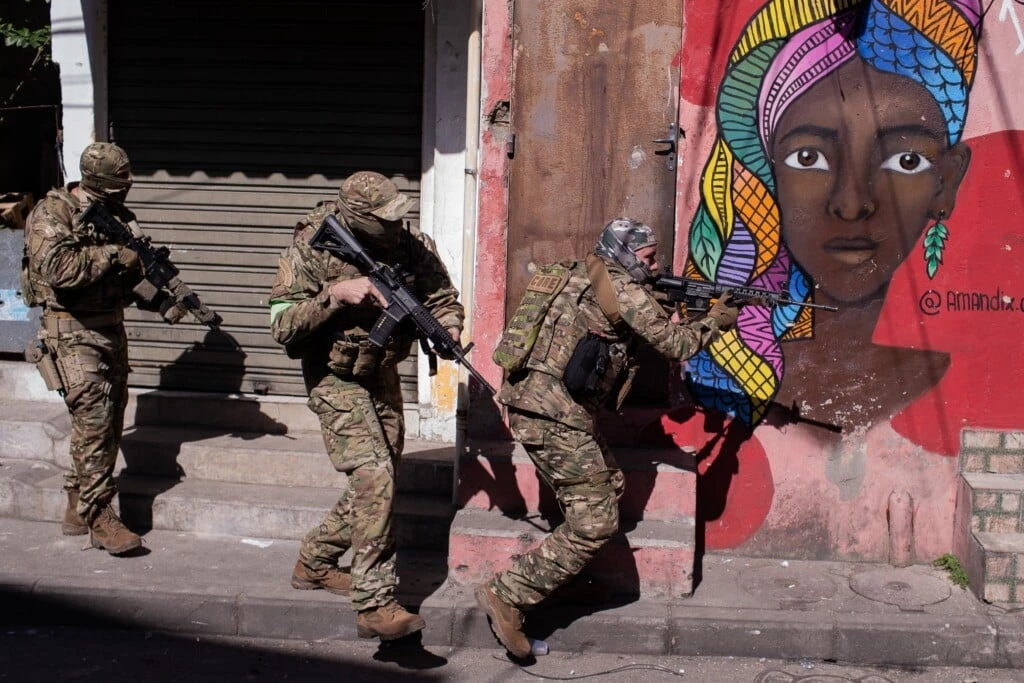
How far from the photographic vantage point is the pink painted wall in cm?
592

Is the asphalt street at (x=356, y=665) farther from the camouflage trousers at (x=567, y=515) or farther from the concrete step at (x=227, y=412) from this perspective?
the concrete step at (x=227, y=412)

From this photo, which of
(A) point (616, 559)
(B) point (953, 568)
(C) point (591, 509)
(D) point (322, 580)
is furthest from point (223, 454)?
(B) point (953, 568)

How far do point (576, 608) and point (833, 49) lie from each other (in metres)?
3.19

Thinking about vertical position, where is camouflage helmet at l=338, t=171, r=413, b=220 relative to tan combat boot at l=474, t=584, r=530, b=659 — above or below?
above

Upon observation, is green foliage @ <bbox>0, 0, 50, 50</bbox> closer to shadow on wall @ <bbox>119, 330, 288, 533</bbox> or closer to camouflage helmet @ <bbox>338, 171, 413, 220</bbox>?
shadow on wall @ <bbox>119, 330, 288, 533</bbox>

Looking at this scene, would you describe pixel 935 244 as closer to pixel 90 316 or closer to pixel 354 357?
pixel 354 357

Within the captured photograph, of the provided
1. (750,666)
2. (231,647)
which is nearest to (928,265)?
(750,666)

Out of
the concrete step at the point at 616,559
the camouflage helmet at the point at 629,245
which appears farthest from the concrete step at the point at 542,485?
the camouflage helmet at the point at 629,245

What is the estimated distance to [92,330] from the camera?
6066mm

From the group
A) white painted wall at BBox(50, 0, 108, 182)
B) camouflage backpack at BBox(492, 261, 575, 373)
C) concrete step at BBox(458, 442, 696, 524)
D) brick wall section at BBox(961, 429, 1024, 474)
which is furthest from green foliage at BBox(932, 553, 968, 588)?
white painted wall at BBox(50, 0, 108, 182)

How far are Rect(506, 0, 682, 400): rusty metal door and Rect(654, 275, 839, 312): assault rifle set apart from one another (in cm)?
65

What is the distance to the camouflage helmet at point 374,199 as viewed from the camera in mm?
5000

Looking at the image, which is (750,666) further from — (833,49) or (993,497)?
(833,49)

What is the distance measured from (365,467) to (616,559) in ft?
4.55
